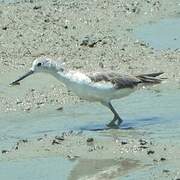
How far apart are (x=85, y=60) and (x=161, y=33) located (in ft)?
7.22

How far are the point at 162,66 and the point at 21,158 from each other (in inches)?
186

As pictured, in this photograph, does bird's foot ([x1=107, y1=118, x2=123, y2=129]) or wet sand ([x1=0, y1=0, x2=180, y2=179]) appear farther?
bird's foot ([x1=107, y1=118, x2=123, y2=129])

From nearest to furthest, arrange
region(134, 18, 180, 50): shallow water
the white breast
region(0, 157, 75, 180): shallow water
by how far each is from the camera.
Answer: region(0, 157, 75, 180): shallow water → the white breast → region(134, 18, 180, 50): shallow water

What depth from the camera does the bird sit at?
10.4 metres

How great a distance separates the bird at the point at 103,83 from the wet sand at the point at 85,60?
395 millimetres

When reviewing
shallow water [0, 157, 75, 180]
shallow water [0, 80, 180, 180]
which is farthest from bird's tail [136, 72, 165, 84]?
shallow water [0, 157, 75, 180]

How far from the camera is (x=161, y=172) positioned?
8.00m

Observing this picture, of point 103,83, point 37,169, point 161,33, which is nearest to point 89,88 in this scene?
point 103,83

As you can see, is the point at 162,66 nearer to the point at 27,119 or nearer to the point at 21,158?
the point at 27,119

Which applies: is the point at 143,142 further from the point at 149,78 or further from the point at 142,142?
the point at 149,78

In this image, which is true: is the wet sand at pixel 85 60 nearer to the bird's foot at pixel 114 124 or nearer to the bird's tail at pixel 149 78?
the bird's foot at pixel 114 124

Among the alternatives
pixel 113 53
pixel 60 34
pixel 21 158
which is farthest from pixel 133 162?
pixel 60 34

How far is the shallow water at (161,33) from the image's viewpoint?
14406 mm

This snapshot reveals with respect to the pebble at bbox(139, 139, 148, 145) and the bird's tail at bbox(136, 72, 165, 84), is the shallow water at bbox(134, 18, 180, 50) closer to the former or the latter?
the bird's tail at bbox(136, 72, 165, 84)
